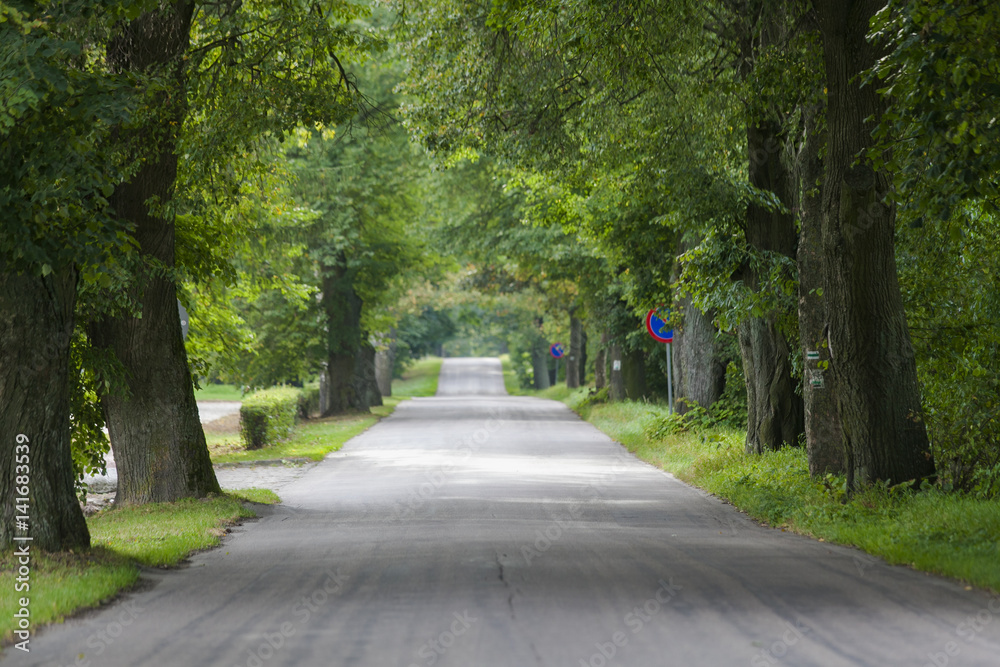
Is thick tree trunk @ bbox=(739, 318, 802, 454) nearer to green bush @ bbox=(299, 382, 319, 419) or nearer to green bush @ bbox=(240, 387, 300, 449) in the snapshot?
green bush @ bbox=(240, 387, 300, 449)

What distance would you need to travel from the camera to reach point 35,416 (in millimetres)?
8797

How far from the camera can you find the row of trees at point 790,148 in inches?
322

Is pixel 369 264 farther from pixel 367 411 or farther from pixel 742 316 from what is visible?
pixel 742 316

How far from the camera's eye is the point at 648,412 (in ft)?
91.7

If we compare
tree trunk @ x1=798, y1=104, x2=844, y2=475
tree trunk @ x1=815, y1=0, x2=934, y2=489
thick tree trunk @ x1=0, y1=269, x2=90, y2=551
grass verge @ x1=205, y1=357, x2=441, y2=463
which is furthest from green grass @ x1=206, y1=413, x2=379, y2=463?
tree trunk @ x1=815, y1=0, x2=934, y2=489

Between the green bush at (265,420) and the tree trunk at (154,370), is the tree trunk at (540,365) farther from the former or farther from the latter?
the tree trunk at (154,370)

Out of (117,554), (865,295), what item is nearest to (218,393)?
Result: (117,554)

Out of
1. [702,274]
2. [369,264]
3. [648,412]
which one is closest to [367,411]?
[369,264]

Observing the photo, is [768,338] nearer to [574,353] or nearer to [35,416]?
[35,416]

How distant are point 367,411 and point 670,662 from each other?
32.1m

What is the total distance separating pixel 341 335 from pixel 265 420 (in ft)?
36.5

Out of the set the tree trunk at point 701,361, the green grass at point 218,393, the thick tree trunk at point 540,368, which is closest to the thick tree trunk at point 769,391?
the tree trunk at point 701,361

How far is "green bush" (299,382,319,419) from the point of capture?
3412cm

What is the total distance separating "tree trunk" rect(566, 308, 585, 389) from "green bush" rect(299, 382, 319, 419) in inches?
742
